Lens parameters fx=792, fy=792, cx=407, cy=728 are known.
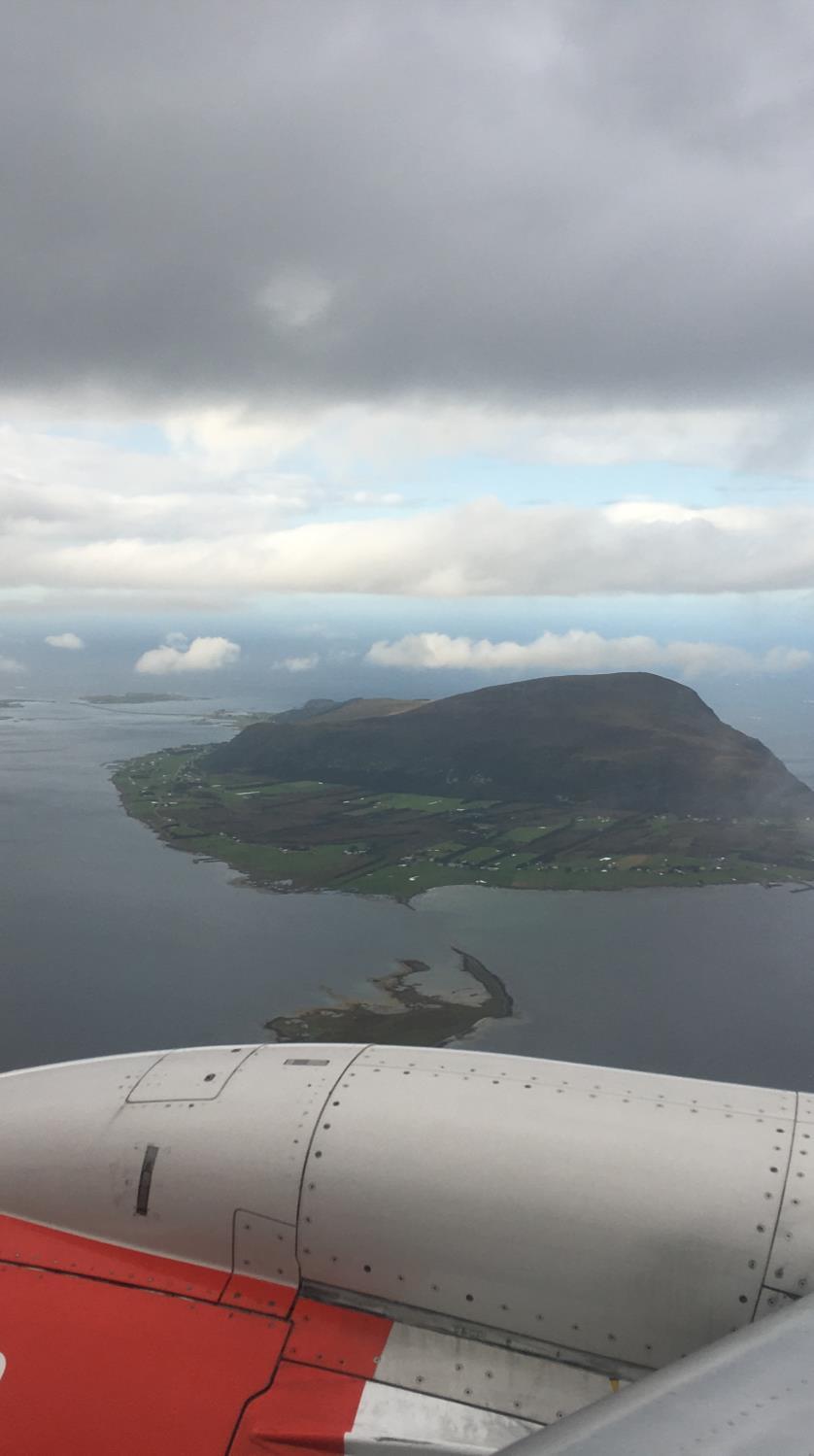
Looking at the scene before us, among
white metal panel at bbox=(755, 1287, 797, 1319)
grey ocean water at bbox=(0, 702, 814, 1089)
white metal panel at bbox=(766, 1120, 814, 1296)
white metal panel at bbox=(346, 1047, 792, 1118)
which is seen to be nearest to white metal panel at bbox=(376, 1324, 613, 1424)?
white metal panel at bbox=(755, 1287, 797, 1319)

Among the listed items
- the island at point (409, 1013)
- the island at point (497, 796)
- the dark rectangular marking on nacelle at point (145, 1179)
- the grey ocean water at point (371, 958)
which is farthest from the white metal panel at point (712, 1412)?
the island at point (497, 796)

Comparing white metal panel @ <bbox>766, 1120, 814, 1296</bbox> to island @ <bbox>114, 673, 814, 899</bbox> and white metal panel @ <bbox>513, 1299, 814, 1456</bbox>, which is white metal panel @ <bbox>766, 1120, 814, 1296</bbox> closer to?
white metal panel @ <bbox>513, 1299, 814, 1456</bbox>

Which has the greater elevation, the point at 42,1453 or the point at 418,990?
the point at 42,1453

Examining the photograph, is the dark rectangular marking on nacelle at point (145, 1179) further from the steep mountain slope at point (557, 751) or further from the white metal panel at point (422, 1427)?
the steep mountain slope at point (557, 751)

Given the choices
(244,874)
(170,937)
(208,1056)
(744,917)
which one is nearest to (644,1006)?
(744,917)

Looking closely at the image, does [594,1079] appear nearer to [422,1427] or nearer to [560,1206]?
[560,1206]

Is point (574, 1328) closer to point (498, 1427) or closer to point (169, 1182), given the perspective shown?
point (498, 1427)
